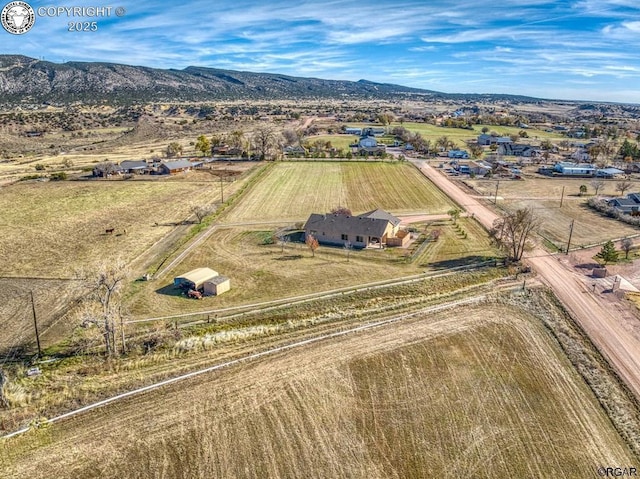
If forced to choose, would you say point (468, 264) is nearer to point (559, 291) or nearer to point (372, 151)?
point (559, 291)

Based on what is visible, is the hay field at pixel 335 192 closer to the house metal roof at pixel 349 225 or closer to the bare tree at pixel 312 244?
the house metal roof at pixel 349 225

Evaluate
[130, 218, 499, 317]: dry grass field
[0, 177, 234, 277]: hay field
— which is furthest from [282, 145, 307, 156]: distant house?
[130, 218, 499, 317]: dry grass field

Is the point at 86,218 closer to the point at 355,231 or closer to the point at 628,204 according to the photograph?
the point at 355,231

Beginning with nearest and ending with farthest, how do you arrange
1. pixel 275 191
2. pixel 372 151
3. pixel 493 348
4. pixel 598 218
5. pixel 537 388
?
pixel 537 388
pixel 493 348
pixel 598 218
pixel 275 191
pixel 372 151

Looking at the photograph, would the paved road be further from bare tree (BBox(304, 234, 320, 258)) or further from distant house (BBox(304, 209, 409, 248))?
bare tree (BBox(304, 234, 320, 258))

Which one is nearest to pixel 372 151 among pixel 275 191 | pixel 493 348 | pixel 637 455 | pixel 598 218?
pixel 275 191

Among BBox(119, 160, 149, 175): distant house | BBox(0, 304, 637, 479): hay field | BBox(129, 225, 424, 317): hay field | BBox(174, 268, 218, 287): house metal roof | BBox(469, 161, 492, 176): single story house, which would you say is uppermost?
BBox(469, 161, 492, 176): single story house

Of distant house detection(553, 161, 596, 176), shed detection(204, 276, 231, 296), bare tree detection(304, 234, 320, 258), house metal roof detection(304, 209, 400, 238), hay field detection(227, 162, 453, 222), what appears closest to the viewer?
shed detection(204, 276, 231, 296)
